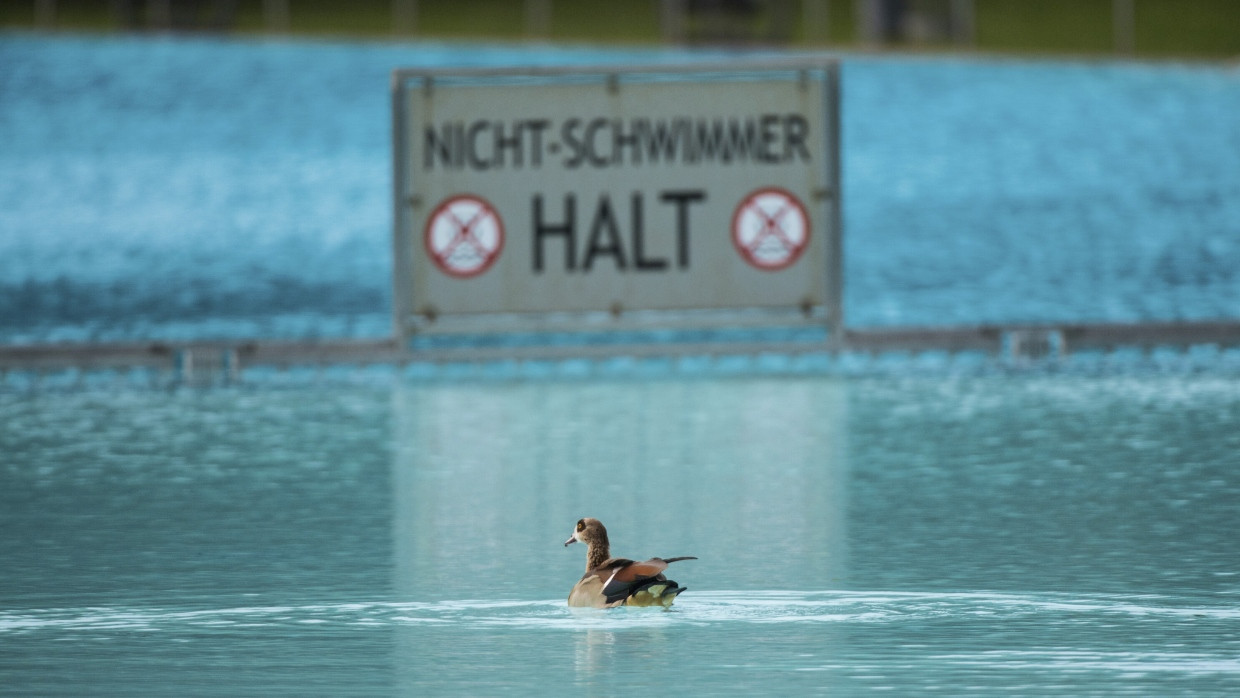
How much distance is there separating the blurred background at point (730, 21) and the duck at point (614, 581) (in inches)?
1402

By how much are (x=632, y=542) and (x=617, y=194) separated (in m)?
10.4

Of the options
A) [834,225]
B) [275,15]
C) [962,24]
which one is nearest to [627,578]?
[834,225]

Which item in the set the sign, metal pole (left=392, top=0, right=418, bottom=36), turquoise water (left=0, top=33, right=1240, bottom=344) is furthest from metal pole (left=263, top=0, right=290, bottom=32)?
the sign

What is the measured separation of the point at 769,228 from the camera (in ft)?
75.6

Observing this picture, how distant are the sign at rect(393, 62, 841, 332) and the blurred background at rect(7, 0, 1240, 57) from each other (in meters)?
22.7

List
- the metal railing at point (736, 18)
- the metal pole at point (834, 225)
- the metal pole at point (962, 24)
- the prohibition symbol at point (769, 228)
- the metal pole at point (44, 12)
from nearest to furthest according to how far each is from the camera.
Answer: the metal pole at point (834, 225)
the prohibition symbol at point (769, 228)
the metal railing at point (736, 18)
the metal pole at point (962, 24)
the metal pole at point (44, 12)

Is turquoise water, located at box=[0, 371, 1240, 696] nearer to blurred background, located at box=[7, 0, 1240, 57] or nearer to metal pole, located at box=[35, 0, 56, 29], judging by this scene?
blurred background, located at box=[7, 0, 1240, 57]

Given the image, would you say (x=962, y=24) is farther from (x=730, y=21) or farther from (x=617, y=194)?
(x=617, y=194)

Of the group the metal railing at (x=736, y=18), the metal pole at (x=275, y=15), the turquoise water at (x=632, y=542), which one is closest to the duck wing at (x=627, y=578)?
the turquoise water at (x=632, y=542)

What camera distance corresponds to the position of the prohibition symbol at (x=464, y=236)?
22703 millimetres

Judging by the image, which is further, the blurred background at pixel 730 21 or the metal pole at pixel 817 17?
the metal pole at pixel 817 17

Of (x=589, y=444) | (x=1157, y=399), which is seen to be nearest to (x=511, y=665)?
(x=589, y=444)

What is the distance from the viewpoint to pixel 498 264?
22.8m

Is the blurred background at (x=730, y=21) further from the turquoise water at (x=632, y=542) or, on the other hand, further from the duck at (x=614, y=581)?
the duck at (x=614, y=581)
